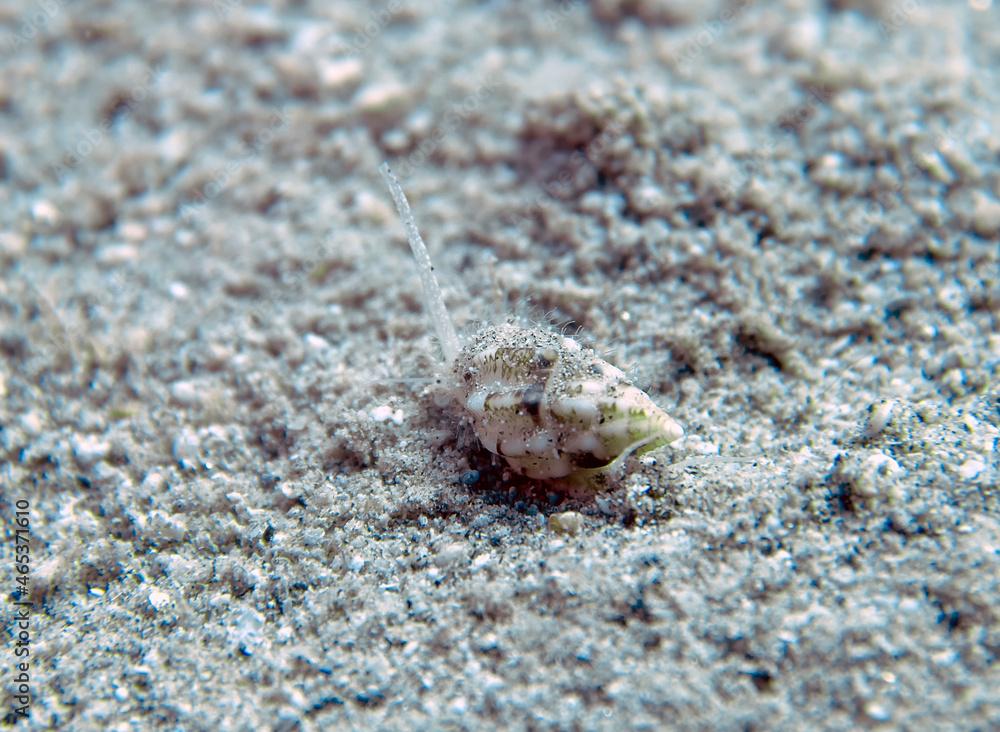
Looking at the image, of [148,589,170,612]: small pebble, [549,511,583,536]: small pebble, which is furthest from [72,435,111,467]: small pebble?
[549,511,583,536]: small pebble

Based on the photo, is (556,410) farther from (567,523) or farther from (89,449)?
(89,449)

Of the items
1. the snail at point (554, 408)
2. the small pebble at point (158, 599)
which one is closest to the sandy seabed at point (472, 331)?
the small pebble at point (158, 599)

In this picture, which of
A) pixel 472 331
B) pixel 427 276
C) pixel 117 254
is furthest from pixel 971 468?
pixel 117 254

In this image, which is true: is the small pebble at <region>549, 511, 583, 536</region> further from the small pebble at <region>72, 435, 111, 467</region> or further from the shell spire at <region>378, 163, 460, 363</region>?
the small pebble at <region>72, 435, 111, 467</region>

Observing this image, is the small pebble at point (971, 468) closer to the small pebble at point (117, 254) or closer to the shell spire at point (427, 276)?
the shell spire at point (427, 276)

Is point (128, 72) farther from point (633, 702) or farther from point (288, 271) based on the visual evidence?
point (633, 702)
